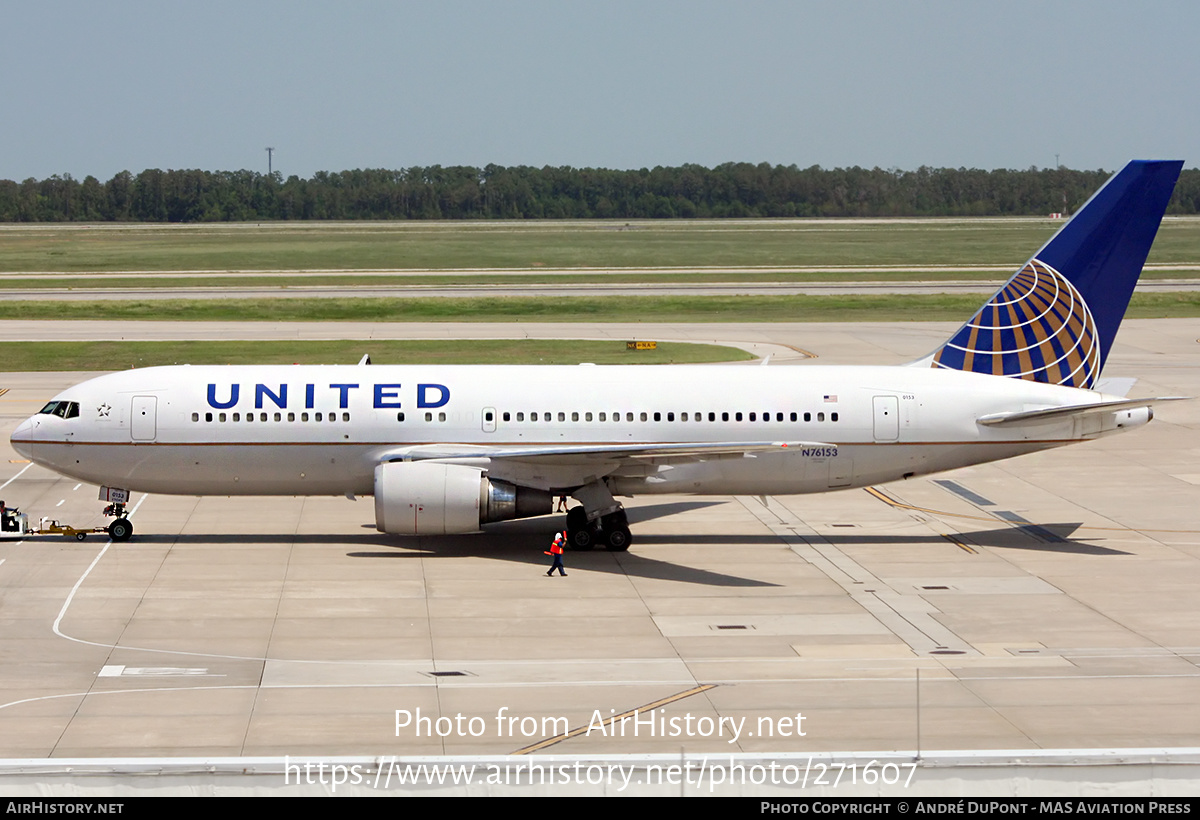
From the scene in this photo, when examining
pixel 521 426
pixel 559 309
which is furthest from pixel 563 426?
pixel 559 309

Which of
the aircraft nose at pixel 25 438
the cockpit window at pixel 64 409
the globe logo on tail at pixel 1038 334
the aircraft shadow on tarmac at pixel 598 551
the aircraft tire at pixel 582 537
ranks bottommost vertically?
the aircraft shadow on tarmac at pixel 598 551

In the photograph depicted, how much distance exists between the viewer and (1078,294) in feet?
121

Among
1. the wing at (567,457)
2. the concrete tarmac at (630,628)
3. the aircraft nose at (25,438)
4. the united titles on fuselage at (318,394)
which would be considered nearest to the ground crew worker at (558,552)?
the concrete tarmac at (630,628)

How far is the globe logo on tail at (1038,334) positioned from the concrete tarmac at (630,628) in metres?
4.52

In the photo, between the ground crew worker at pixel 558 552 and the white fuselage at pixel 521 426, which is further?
the white fuselage at pixel 521 426

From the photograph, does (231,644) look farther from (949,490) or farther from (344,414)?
(949,490)

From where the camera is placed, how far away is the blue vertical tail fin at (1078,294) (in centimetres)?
3622

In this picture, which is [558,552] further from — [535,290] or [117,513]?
[535,290]

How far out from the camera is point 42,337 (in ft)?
256

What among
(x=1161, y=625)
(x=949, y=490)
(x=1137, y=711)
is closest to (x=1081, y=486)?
(x=949, y=490)

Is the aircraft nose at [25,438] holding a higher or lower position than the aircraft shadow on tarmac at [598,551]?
higher

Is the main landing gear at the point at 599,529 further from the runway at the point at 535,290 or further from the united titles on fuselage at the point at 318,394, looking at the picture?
the runway at the point at 535,290
